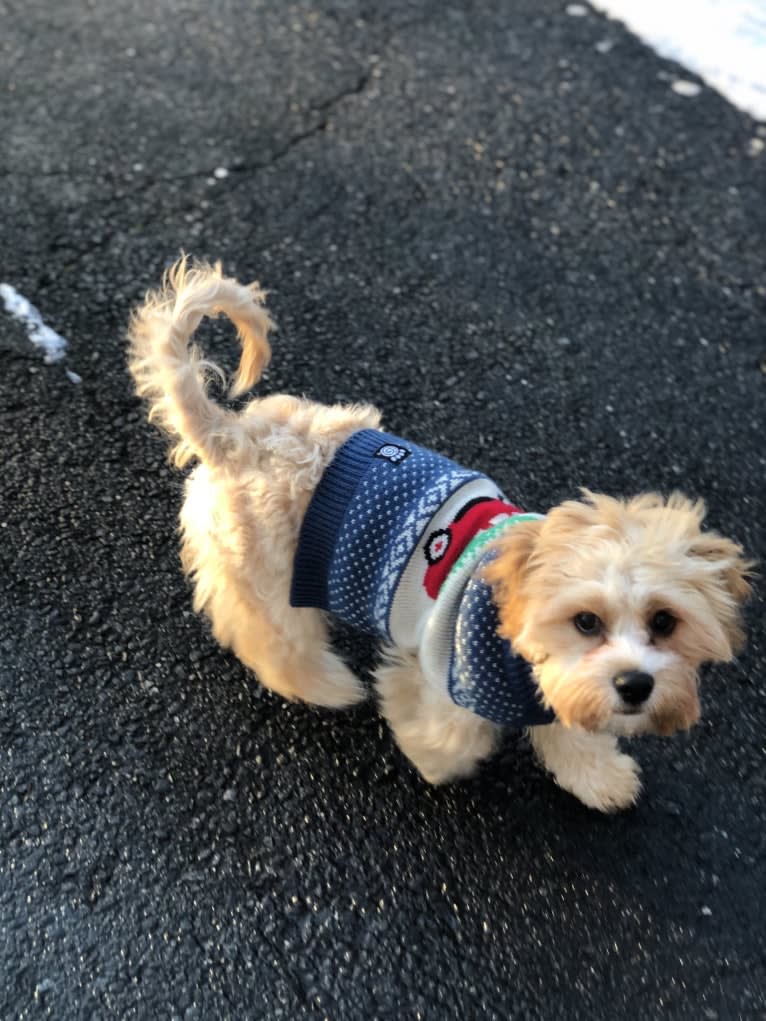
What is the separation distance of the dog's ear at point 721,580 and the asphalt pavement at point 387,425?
85 cm

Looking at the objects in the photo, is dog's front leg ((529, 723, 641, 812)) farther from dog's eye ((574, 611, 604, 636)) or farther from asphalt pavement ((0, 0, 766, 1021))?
dog's eye ((574, 611, 604, 636))

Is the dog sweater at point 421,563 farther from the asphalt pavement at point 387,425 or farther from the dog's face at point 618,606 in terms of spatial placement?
the asphalt pavement at point 387,425

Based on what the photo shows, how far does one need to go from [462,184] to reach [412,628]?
2.78 metres

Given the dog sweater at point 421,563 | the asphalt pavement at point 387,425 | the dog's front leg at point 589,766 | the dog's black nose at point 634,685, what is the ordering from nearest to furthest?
A: the dog's black nose at point 634,685 < the dog sweater at point 421,563 < the asphalt pavement at point 387,425 < the dog's front leg at point 589,766

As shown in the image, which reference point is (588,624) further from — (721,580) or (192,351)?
(192,351)

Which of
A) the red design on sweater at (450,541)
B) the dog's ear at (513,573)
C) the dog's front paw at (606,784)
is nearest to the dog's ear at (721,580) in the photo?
the dog's ear at (513,573)

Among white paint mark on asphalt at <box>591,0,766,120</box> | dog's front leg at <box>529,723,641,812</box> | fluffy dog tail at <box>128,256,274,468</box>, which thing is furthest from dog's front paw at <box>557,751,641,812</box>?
white paint mark on asphalt at <box>591,0,766,120</box>

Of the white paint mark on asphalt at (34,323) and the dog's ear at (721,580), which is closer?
the dog's ear at (721,580)

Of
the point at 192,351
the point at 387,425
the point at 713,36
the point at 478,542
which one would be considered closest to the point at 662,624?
the point at 478,542

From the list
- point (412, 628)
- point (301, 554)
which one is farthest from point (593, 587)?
point (301, 554)

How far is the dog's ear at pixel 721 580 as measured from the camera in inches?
75.5

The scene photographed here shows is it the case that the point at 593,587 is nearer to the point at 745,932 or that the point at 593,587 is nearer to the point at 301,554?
the point at 301,554

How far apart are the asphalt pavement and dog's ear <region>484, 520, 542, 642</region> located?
844 millimetres

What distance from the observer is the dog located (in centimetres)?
189
